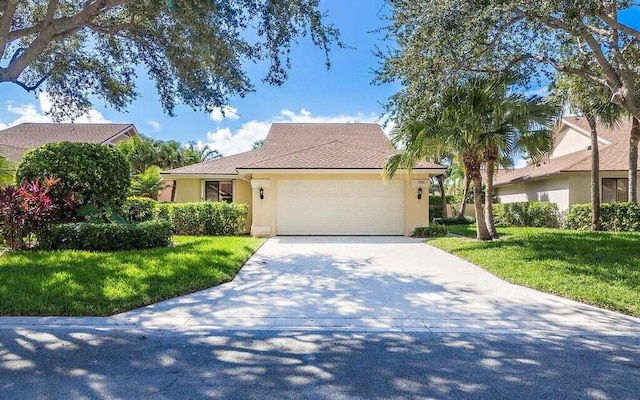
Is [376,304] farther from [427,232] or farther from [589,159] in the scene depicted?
[589,159]

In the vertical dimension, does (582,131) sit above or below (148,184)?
above

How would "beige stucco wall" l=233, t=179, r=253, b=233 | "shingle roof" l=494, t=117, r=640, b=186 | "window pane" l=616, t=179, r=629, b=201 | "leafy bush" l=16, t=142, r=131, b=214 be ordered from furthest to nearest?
A: "window pane" l=616, t=179, r=629, b=201
"shingle roof" l=494, t=117, r=640, b=186
"beige stucco wall" l=233, t=179, r=253, b=233
"leafy bush" l=16, t=142, r=131, b=214

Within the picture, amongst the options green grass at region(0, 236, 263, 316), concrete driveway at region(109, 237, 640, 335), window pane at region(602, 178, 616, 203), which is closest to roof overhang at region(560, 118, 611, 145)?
window pane at region(602, 178, 616, 203)

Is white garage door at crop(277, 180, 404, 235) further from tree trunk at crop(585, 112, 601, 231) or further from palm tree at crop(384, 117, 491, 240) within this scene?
tree trunk at crop(585, 112, 601, 231)

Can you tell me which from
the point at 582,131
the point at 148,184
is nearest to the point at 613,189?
the point at 582,131

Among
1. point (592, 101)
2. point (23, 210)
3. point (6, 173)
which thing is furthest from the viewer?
point (592, 101)

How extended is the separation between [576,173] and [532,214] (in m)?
2.69

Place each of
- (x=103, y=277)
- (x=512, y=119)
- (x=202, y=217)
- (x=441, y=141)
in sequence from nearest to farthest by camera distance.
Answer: (x=103, y=277) < (x=512, y=119) < (x=441, y=141) < (x=202, y=217)

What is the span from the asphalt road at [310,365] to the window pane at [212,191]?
12422 mm

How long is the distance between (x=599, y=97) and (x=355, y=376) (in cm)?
1238

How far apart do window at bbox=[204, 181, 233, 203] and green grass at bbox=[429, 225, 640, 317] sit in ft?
32.2

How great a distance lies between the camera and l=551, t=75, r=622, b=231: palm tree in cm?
1051

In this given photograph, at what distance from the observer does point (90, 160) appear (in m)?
10.3

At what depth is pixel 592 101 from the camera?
1188 centimetres
